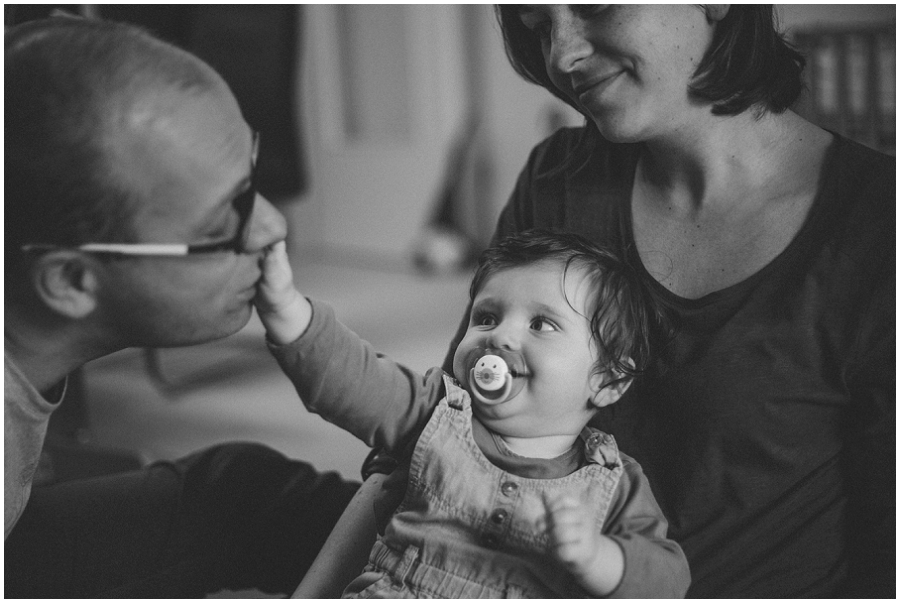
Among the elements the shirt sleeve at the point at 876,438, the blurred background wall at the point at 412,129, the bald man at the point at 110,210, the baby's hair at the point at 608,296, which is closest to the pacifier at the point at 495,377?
the baby's hair at the point at 608,296

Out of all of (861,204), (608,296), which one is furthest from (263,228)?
(861,204)

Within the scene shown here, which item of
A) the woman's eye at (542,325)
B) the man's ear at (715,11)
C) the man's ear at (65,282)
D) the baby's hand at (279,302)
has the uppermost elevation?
the man's ear at (715,11)

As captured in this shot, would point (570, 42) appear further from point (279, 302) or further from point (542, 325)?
point (279, 302)

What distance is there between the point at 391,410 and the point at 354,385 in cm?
6

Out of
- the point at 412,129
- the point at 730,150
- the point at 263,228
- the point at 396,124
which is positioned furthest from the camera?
the point at 396,124

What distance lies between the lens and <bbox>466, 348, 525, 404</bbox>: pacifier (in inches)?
36.5

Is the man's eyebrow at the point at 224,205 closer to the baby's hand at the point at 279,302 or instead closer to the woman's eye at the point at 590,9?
the baby's hand at the point at 279,302

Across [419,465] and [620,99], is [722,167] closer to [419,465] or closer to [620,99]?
[620,99]

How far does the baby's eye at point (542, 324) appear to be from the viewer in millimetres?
967

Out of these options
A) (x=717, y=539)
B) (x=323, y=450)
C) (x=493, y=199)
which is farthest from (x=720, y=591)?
A: (x=493, y=199)

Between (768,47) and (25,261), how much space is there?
86 centimetres

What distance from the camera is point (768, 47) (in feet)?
3.50

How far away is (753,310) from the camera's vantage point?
3.18 ft

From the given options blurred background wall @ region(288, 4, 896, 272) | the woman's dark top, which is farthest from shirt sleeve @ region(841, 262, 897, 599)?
blurred background wall @ region(288, 4, 896, 272)
